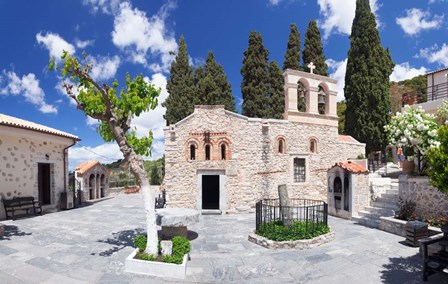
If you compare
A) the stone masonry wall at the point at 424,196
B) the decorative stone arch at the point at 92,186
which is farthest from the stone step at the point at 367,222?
the decorative stone arch at the point at 92,186

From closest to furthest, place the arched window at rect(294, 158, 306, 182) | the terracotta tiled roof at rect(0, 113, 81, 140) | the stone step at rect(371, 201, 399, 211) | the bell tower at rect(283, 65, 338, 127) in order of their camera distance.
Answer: the stone step at rect(371, 201, 399, 211) → the terracotta tiled roof at rect(0, 113, 81, 140) → the bell tower at rect(283, 65, 338, 127) → the arched window at rect(294, 158, 306, 182)

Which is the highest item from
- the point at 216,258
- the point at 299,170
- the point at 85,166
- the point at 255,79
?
the point at 255,79

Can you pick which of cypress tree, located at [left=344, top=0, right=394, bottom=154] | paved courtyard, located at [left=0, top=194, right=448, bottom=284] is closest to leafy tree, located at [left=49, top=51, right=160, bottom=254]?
paved courtyard, located at [left=0, top=194, right=448, bottom=284]

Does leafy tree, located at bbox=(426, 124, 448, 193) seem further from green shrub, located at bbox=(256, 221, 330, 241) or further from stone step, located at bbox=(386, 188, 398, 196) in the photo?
stone step, located at bbox=(386, 188, 398, 196)

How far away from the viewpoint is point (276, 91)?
23.8 m

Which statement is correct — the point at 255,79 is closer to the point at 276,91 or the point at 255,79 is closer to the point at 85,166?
the point at 276,91

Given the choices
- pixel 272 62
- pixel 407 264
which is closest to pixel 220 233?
pixel 407 264

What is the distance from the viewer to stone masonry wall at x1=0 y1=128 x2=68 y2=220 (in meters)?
12.5

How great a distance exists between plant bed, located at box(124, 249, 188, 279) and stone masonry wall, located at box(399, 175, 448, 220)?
8807 millimetres

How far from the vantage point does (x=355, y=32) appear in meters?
22.5

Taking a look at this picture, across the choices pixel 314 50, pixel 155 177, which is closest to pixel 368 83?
pixel 314 50

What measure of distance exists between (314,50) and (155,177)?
21.5 m

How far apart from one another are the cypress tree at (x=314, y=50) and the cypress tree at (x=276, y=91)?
121 inches

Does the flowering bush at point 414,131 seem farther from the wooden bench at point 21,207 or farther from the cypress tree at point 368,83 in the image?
the wooden bench at point 21,207
